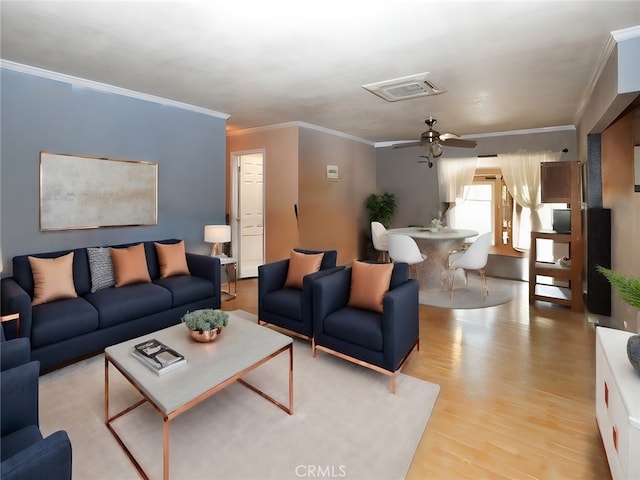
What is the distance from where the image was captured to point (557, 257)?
5863 mm

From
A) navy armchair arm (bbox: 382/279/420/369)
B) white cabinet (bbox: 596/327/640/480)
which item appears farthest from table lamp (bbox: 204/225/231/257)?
white cabinet (bbox: 596/327/640/480)

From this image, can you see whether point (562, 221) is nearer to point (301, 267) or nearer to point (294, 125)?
point (301, 267)

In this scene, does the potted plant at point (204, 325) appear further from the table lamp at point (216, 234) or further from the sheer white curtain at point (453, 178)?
the sheer white curtain at point (453, 178)

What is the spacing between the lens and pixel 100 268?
3.50 m

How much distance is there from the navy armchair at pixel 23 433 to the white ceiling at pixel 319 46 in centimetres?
223

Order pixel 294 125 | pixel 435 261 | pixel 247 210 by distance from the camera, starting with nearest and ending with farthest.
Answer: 1. pixel 435 261
2. pixel 294 125
3. pixel 247 210

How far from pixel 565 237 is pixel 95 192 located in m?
5.74

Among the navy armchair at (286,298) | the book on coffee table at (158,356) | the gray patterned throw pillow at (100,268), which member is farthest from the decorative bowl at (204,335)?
the gray patterned throw pillow at (100,268)

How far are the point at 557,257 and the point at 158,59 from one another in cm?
646

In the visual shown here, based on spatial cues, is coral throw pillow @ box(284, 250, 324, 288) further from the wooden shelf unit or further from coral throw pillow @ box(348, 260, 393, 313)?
the wooden shelf unit

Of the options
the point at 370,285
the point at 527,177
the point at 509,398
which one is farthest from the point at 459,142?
the point at 509,398

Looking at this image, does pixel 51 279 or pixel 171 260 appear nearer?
pixel 51 279

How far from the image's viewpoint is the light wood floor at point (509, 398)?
186cm

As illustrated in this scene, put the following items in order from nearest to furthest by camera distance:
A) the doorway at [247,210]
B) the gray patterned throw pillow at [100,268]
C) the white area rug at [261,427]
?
the white area rug at [261,427] < the gray patterned throw pillow at [100,268] < the doorway at [247,210]
